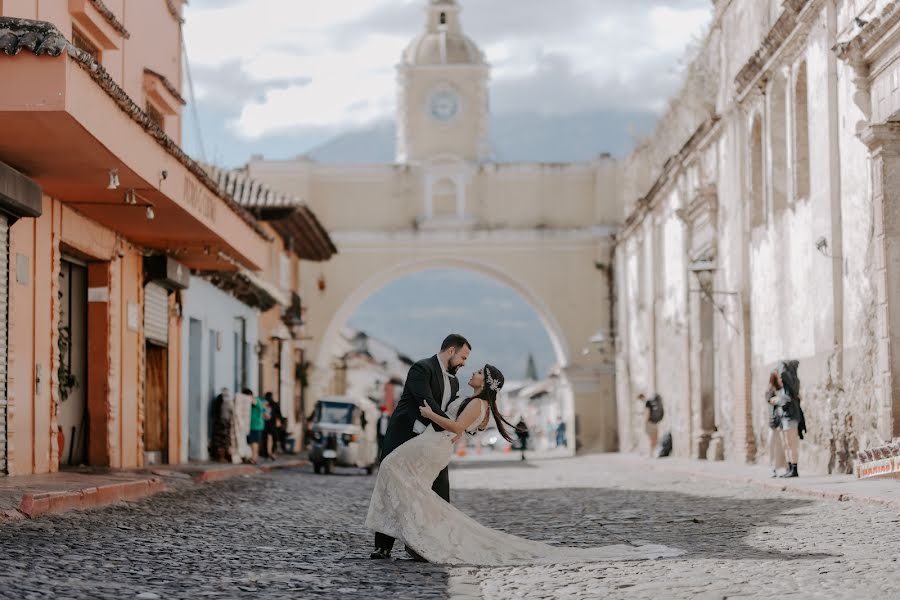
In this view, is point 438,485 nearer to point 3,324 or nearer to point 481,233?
point 3,324

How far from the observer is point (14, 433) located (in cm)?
1375

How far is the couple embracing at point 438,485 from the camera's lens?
8.23 metres

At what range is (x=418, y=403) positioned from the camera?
8633 millimetres

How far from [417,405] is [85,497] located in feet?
11.4

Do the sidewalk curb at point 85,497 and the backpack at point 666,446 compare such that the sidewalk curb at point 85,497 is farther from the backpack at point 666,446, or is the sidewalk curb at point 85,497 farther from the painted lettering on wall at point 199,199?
the backpack at point 666,446

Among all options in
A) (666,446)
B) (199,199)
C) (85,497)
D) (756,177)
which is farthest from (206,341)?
(85,497)

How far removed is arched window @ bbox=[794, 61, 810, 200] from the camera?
18.6 meters

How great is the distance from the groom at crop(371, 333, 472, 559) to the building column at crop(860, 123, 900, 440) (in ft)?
22.9

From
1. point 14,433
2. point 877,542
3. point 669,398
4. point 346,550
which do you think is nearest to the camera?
point 877,542

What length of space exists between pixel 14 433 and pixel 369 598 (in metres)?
8.01

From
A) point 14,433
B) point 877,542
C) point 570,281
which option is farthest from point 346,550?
point 570,281

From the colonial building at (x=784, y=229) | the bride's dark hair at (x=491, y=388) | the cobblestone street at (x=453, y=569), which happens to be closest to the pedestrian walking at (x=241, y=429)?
the colonial building at (x=784, y=229)

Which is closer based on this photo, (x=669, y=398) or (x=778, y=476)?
(x=778, y=476)

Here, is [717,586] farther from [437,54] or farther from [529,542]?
[437,54]
